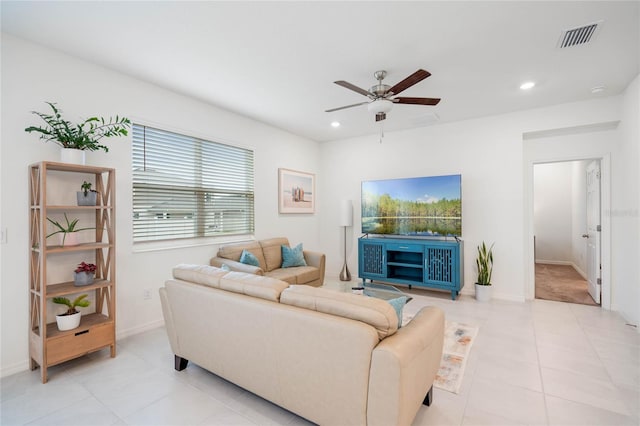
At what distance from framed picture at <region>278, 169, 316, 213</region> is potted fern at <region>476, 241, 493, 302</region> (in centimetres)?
300

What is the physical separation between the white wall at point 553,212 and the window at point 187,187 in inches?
263

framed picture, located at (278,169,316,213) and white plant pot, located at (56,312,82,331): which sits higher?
framed picture, located at (278,169,316,213)

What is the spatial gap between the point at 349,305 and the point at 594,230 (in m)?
4.54

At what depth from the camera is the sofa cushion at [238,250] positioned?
392 cm

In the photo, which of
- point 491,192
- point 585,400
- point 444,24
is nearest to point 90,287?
point 444,24

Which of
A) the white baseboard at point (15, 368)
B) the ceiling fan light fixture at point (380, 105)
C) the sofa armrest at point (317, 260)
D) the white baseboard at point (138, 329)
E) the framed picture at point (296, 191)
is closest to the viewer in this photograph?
the white baseboard at point (15, 368)

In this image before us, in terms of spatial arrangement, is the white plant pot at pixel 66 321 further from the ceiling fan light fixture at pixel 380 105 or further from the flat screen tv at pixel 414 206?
the flat screen tv at pixel 414 206

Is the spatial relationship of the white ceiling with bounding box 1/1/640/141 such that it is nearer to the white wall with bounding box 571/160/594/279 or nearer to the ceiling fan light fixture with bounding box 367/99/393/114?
the ceiling fan light fixture with bounding box 367/99/393/114

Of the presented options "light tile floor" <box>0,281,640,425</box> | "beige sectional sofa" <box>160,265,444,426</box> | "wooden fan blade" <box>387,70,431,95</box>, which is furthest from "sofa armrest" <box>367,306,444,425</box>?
"wooden fan blade" <box>387,70,431,95</box>

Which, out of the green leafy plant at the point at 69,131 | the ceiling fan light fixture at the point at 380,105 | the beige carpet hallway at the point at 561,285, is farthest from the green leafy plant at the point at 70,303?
the beige carpet hallway at the point at 561,285

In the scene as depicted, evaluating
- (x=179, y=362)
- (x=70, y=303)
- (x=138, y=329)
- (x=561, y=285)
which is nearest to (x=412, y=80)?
(x=179, y=362)

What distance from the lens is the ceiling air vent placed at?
7.57 feet

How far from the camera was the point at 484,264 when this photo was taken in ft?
14.2

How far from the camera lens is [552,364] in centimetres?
Result: 249
